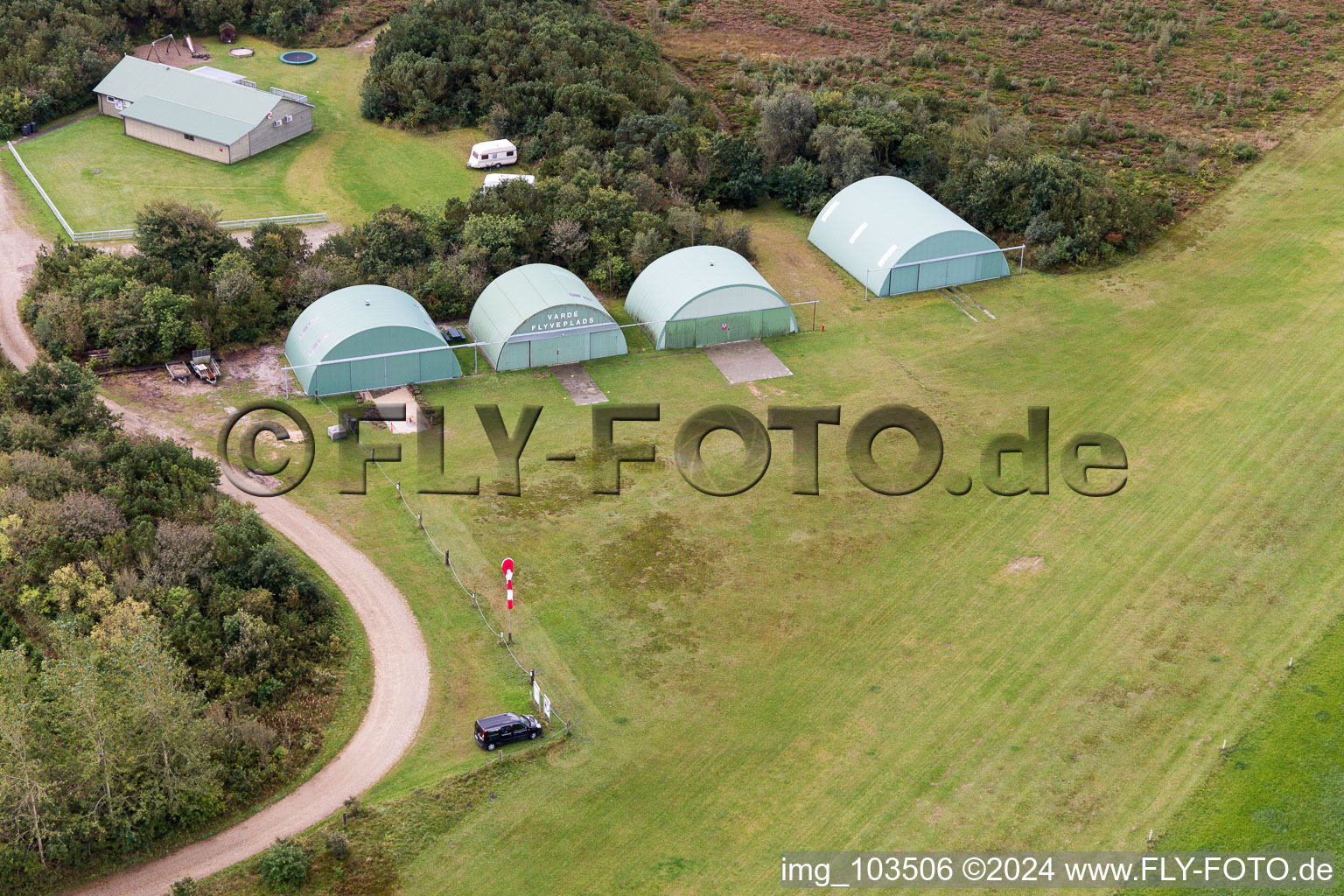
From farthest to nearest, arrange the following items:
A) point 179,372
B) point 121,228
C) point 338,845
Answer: point 121,228 < point 179,372 < point 338,845

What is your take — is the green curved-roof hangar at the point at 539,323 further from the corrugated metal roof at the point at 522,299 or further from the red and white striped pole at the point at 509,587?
the red and white striped pole at the point at 509,587

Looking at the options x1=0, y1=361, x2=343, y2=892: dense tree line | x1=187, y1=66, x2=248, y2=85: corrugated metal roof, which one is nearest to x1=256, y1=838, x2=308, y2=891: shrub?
x1=0, y1=361, x2=343, y2=892: dense tree line

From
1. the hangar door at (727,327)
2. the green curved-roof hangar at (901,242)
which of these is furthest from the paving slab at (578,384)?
the green curved-roof hangar at (901,242)

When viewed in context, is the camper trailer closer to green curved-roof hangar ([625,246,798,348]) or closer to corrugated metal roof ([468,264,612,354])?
corrugated metal roof ([468,264,612,354])

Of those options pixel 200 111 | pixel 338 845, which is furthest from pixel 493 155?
pixel 338 845

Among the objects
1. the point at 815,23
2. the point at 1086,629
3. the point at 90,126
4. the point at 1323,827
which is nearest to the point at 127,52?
the point at 90,126

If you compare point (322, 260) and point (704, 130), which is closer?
→ point (322, 260)

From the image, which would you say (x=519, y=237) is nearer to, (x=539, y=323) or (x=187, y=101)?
(x=539, y=323)

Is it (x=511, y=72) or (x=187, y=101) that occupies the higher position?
(x=511, y=72)
